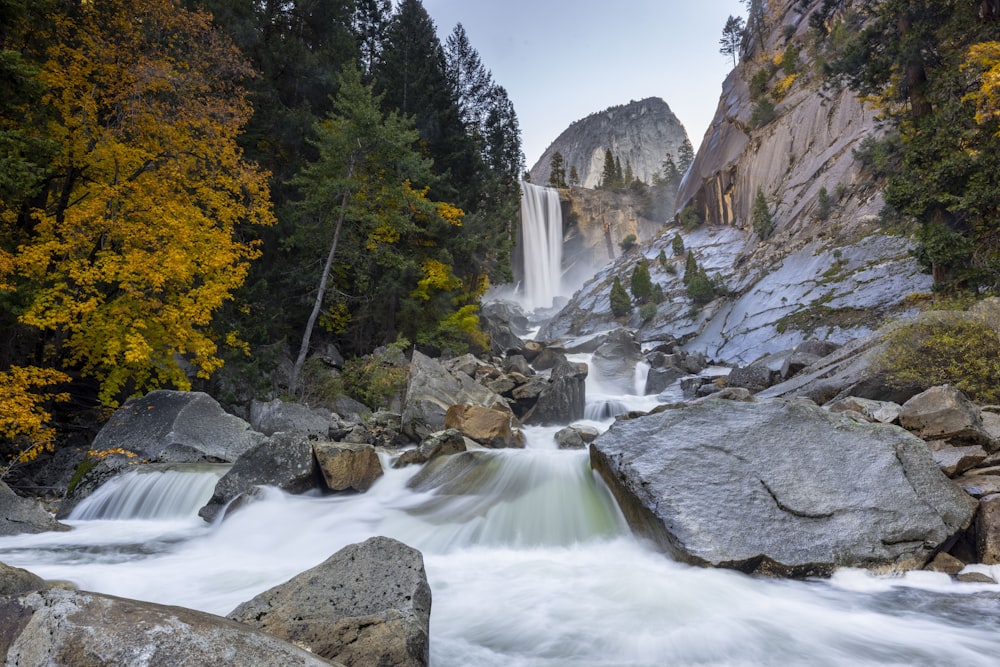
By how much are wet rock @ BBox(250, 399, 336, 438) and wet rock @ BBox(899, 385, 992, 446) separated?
1121cm

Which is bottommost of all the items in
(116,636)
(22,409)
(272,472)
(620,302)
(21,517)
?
(21,517)

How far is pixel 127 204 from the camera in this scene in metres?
10.9

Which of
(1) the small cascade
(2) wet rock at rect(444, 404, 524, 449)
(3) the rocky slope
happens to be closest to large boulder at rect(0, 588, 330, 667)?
(1) the small cascade

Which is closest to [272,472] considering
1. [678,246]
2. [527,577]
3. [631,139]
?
[527,577]

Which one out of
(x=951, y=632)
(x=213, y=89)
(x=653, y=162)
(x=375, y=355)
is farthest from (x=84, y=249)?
(x=653, y=162)

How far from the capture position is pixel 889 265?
20.3 metres

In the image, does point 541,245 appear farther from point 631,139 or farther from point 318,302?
point 631,139

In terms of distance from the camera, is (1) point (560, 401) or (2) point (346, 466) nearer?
(2) point (346, 466)

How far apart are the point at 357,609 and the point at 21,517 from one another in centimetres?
719

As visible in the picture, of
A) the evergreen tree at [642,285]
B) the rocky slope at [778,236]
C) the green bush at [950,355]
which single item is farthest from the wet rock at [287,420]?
the evergreen tree at [642,285]

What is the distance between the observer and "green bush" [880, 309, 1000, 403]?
835cm

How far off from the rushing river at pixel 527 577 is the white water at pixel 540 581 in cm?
2

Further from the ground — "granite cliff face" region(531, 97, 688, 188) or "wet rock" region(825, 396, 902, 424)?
"granite cliff face" region(531, 97, 688, 188)

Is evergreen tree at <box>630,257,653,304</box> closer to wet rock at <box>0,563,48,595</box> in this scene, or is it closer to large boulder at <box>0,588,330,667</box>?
wet rock at <box>0,563,48,595</box>
